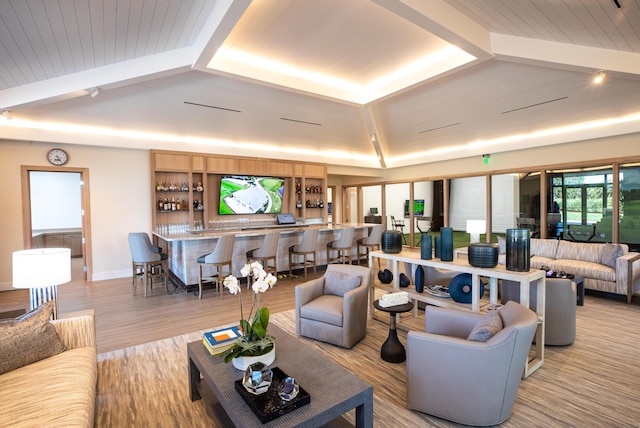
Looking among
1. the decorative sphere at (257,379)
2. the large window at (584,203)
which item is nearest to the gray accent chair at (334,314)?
the decorative sphere at (257,379)

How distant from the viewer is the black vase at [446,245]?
11.2 ft

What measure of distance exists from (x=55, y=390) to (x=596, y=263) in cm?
714

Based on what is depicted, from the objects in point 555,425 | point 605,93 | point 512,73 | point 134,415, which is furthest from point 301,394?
point 605,93

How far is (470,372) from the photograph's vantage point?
6.82 feet

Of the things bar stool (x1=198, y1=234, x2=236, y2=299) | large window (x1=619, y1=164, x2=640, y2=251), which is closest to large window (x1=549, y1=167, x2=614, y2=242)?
large window (x1=619, y1=164, x2=640, y2=251)

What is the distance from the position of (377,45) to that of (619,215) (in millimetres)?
5797

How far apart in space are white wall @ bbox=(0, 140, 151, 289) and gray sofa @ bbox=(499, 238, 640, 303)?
24.5 feet

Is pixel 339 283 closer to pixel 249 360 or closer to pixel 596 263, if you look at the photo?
pixel 249 360

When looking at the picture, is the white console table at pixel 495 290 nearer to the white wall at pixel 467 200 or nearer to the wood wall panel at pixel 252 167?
the wood wall panel at pixel 252 167

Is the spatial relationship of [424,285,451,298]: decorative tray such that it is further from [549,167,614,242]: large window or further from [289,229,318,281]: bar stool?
[549,167,614,242]: large window

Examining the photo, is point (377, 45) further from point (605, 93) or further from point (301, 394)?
point (301, 394)

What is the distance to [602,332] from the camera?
3.69 metres

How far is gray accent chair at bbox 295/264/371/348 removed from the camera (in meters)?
3.28

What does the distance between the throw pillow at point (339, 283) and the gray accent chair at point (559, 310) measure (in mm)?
1867
